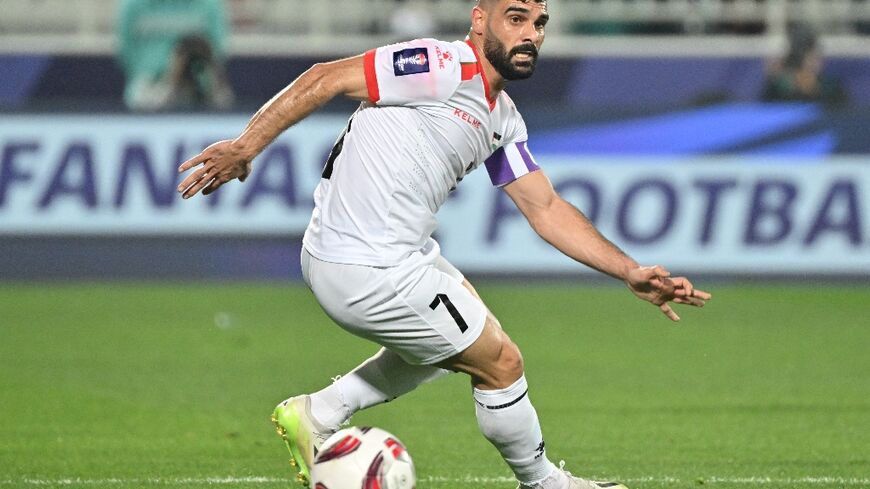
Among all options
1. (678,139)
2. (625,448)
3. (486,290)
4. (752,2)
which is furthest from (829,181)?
(625,448)

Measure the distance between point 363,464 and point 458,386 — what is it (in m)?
4.41

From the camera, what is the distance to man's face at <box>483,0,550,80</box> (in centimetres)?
588

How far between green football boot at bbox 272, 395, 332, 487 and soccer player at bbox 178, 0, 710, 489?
0.56 m

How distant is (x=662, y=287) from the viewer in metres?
5.89

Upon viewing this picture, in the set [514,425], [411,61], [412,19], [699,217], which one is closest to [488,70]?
[411,61]

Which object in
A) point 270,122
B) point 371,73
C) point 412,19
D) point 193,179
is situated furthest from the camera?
point 412,19

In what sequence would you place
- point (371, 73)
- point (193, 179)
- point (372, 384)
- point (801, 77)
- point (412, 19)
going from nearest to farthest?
point (193, 179), point (371, 73), point (372, 384), point (801, 77), point (412, 19)

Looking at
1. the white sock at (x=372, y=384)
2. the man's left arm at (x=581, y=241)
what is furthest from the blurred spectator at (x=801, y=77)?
the white sock at (x=372, y=384)

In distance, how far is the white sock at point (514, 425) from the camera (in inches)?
231

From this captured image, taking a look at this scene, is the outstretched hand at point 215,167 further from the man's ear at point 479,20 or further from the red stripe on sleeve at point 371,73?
the man's ear at point 479,20

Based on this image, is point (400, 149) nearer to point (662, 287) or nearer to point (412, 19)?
→ point (662, 287)

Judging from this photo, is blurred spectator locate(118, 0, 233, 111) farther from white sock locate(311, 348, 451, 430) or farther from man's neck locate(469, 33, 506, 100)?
man's neck locate(469, 33, 506, 100)

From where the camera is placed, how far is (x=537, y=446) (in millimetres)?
5965

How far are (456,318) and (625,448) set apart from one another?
7.28 feet
